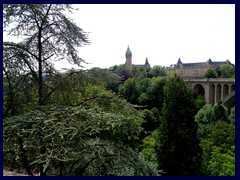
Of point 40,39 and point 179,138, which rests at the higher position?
point 40,39

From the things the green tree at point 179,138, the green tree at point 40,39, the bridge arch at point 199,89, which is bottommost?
the green tree at point 179,138

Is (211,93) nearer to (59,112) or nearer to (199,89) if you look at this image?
(199,89)

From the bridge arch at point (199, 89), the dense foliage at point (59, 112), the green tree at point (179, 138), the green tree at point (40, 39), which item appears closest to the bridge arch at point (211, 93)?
the bridge arch at point (199, 89)

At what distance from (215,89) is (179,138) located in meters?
12.6

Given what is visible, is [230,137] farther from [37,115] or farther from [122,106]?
[37,115]

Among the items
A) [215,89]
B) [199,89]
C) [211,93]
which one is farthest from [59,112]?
[199,89]

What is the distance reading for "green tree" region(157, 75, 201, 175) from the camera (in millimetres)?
10617

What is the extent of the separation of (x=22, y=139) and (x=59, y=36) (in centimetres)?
197

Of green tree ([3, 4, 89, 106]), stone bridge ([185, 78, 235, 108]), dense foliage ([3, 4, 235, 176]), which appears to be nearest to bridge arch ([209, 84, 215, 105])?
stone bridge ([185, 78, 235, 108])

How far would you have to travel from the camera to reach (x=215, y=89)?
22.3m

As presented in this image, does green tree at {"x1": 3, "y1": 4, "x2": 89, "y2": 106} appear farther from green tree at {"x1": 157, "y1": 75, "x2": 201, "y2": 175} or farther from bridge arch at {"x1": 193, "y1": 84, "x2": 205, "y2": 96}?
bridge arch at {"x1": 193, "y1": 84, "x2": 205, "y2": 96}

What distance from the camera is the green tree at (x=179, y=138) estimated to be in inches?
418

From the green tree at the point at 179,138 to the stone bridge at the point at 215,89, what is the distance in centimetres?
822

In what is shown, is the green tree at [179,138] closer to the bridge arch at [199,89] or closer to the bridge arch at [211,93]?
the bridge arch at [211,93]
